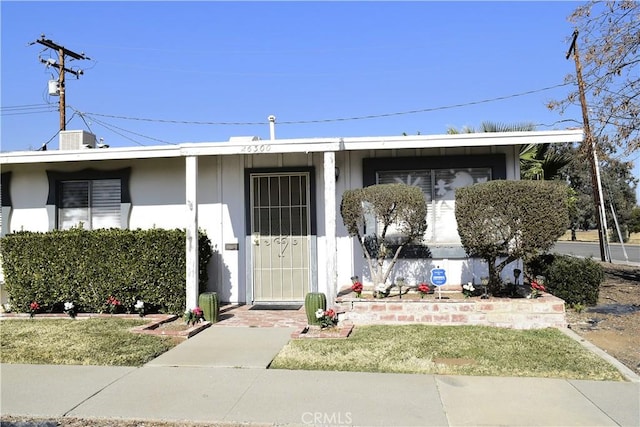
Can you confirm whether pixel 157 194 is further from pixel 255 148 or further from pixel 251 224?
pixel 255 148

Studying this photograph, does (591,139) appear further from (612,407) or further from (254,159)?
(612,407)

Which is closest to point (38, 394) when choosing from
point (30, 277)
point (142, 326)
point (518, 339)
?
point (142, 326)

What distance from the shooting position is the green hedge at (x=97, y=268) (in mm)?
8227

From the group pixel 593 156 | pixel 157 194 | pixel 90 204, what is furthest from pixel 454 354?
pixel 593 156

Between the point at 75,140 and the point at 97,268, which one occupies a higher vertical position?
the point at 75,140

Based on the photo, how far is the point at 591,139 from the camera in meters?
11.4

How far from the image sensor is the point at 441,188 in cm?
897

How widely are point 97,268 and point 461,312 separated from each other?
20.0 feet

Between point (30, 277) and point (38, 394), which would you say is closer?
point (38, 394)

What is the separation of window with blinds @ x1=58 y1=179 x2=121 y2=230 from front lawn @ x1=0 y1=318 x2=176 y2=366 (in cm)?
224

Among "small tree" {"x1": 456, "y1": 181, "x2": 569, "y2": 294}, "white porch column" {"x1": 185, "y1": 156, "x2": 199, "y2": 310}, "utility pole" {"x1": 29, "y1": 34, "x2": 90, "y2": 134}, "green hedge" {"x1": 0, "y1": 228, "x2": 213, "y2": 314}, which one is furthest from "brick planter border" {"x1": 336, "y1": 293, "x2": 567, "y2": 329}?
"utility pole" {"x1": 29, "y1": 34, "x2": 90, "y2": 134}

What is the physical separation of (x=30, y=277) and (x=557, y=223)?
868cm

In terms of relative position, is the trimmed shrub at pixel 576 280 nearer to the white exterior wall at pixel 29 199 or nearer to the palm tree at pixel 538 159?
the palm tree at pixel 538 159

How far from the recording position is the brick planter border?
7.10 meters
